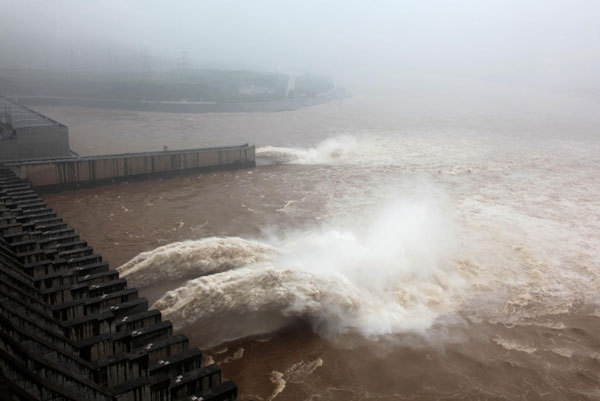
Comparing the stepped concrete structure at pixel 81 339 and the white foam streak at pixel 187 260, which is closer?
the stepped concrete structure at pixel 81 339

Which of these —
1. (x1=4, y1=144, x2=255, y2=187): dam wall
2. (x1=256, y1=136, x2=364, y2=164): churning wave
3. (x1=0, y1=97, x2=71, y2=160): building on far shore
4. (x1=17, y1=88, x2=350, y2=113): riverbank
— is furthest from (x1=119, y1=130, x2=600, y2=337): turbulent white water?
(x1=17, y1=88, x2=350, y2=113): riverbank

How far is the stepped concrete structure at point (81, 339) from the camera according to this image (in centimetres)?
586

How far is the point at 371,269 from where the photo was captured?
1692cm

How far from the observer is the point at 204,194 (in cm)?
2834

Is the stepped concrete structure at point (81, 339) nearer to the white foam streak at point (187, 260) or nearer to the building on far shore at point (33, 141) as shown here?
the white foam streak at point (187, 260)

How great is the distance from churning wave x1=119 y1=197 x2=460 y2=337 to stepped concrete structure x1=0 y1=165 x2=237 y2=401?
2.52 meters

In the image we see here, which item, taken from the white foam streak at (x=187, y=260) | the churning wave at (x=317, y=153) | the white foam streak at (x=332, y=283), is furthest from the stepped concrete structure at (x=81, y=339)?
the churning wave at (x=317, y=153)

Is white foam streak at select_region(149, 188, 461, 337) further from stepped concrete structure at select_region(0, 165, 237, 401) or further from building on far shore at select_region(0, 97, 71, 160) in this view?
building on far shore at select_region(0, 97, 71, 160)

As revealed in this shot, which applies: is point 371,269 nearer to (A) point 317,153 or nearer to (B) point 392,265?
(B) point 392,265

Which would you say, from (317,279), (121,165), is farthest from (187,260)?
(121,165)

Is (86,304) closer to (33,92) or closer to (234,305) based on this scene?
(234,305)

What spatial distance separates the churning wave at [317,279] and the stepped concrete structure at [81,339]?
2.52 meters

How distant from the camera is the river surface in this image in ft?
39.8

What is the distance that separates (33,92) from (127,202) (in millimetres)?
60807
